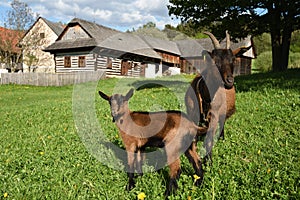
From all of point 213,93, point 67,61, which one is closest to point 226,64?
point 213,93

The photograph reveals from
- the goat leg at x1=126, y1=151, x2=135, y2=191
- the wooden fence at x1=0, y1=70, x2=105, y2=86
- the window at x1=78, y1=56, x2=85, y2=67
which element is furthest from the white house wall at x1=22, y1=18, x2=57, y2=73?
the goat leg at x1=126, y1=151, x2=135, y2=191

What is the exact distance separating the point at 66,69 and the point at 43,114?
2893cm

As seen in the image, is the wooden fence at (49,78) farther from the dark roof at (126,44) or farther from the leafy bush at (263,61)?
the leafy bush at (263,61)

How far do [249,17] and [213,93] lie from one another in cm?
1442

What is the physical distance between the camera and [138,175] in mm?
4137

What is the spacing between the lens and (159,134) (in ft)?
11.6

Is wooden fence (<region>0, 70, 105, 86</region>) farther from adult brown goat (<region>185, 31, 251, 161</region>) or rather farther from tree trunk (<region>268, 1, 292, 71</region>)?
adult brown goat (<region>185, 31, 251, 161</region>)

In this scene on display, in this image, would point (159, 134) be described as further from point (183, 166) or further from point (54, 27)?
point (54, 27)

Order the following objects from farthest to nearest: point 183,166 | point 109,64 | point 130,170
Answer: point 109,64
point 183,166
point 130,170

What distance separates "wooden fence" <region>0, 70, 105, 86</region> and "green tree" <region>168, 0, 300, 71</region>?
616 inches

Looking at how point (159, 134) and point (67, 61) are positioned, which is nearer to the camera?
point (159, 134)

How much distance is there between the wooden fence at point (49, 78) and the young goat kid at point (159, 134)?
28141 millimetres

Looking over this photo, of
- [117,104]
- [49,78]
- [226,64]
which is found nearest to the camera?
[117,104]

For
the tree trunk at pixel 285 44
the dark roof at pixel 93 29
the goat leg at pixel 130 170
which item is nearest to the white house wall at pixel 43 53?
the dark roof at pixel 93 29
